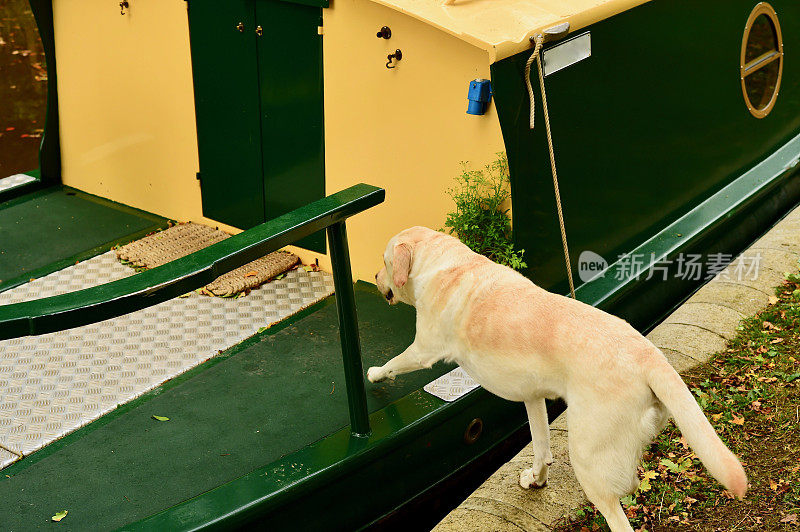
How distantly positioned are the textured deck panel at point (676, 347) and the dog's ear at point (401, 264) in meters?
0.88

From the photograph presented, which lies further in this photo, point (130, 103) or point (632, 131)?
point (130, 103)

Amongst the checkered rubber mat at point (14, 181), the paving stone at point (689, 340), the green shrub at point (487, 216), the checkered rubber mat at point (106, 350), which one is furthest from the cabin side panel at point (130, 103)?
the paving stone at point (689, 340)

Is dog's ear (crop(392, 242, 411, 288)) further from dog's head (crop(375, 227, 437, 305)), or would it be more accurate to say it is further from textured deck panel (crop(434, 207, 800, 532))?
textured deck panel (crop(434, 207, 800, 532))

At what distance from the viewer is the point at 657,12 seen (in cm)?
443

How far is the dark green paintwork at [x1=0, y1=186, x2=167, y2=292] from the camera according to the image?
4.76 meters

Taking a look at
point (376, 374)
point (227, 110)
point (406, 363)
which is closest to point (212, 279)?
point (406, 363)

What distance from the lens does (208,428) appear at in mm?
3414

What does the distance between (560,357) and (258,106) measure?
2394mm

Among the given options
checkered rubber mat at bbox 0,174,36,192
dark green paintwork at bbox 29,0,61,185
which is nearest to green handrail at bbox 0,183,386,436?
dark green paintwork at bbox 29,0,61,185

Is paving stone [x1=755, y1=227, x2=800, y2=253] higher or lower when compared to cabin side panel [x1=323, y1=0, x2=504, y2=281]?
lower

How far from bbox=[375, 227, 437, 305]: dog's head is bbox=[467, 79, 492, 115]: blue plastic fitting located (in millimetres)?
612

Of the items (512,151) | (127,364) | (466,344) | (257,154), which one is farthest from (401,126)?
(127,364)

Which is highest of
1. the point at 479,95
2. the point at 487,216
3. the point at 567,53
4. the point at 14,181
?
the point at 567,53

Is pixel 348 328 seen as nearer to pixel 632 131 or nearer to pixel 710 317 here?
pixel 632 131
